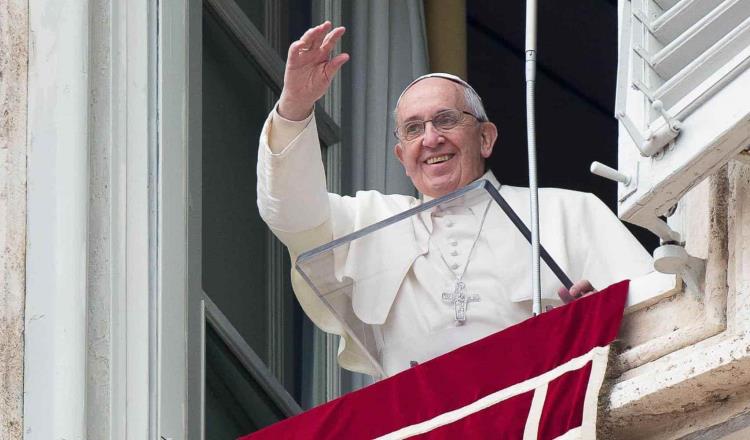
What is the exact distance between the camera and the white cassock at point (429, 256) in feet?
14.6

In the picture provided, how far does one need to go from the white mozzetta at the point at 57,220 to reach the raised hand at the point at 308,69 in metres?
0.49

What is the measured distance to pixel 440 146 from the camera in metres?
4.77

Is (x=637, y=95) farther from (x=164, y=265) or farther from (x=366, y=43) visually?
(x=366, y=43)

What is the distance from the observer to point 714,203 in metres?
3.94

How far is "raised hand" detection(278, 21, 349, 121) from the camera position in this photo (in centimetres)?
437

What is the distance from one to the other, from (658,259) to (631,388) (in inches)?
8.6

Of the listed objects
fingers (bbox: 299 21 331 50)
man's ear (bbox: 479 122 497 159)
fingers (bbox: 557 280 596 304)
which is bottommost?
fingers (bbox: 557 280 596 304)

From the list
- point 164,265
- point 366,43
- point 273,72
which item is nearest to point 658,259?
point 164,265

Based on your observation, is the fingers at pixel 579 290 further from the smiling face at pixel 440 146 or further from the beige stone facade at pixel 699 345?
the smiling face at pixel 440 146

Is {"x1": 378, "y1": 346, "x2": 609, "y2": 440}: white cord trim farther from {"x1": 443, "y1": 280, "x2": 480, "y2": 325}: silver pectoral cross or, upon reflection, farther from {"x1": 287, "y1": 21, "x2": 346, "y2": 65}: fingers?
{"x1": 287, "y1": 21, "x2": 346, "y2": 65}: fingers

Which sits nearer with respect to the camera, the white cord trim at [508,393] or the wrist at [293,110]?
the white cord trim at [508,393]

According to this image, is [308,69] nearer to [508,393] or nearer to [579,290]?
[579,290]

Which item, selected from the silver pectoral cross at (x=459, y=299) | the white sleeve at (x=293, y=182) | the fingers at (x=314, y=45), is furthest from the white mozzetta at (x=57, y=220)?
the silver pectoral cross at (x=459, y=299)

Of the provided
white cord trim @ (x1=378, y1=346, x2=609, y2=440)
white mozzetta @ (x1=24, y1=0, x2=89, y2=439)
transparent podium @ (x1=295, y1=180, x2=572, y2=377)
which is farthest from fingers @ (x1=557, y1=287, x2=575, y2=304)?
white mozzetta @ (x1=24, y1=0, x2=89, y2=439)
